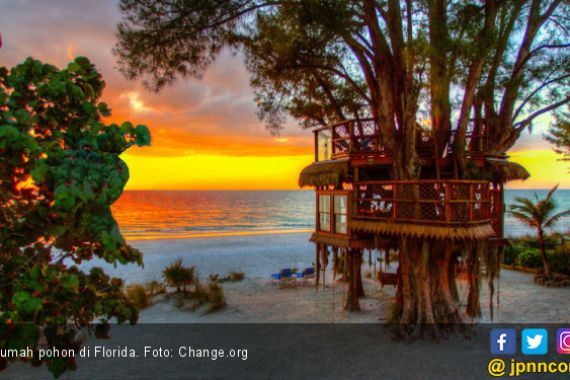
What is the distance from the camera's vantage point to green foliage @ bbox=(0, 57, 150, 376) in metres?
2.66

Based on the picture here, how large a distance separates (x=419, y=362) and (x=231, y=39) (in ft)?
38.3

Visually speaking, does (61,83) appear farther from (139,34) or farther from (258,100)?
(258,100)

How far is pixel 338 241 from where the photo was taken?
507 inches

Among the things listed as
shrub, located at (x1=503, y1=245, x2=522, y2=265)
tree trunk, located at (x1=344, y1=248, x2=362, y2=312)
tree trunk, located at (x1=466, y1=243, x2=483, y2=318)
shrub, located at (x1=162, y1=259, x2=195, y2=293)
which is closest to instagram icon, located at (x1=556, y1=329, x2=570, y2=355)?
tree trunk, located at (x1=466, y1=243, x2=483, y2=318)

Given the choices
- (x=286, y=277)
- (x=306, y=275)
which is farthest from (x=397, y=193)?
(x=306, y=275)

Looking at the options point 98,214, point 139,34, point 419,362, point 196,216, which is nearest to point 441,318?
point 419,362

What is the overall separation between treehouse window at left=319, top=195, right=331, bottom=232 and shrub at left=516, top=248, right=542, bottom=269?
14.4 meters

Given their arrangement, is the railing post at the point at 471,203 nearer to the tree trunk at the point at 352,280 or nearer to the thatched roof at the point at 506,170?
the thatched roof at the point at 506,170

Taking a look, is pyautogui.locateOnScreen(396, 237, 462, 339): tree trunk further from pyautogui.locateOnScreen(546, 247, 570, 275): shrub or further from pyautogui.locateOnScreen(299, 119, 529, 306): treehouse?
pyautogui.locateOnScreen(546, 247, 570, 275): shrub

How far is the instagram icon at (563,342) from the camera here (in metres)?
9.95

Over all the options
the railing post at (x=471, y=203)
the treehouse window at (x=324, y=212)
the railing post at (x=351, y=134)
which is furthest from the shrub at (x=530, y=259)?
the railing post at (x=351, y=134)

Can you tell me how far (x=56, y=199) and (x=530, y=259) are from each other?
24.4m

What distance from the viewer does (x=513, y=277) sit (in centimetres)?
1939

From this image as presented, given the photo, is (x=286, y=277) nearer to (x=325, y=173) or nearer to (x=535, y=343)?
(x=325, y=173)
